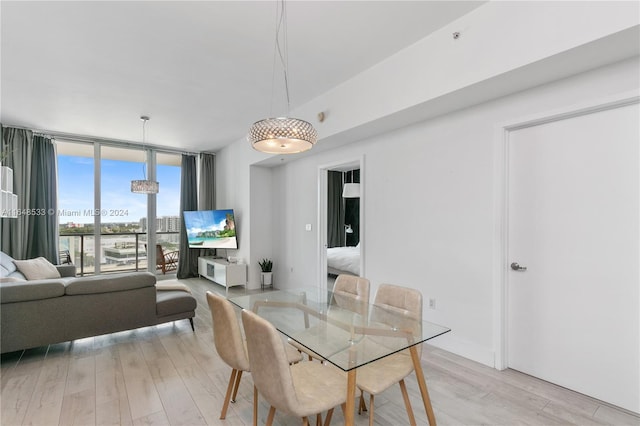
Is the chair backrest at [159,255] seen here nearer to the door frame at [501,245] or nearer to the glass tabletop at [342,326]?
the glass tabletop at [342,326]

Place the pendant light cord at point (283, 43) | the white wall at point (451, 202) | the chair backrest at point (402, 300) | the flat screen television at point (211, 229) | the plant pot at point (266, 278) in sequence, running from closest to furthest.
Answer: the chair backrest at point (402, 300)
the pendant light cord at point (283, 43)
the white wall at point (451, 202)
the plant pot at point (266, 278)
the flat screen television at point (211, 229)

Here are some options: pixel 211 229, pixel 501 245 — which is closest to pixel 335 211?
pixel 211 229

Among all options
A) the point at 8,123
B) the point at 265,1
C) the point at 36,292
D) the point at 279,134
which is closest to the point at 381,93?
the point at 265,1

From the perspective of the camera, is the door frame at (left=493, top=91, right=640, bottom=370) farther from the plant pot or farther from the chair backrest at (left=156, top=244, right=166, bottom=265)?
the chair backrest at (left=156, top=244, right=166, bottom=265)

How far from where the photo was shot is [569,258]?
7.70ft

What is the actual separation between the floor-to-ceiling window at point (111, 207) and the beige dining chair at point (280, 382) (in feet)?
19.2

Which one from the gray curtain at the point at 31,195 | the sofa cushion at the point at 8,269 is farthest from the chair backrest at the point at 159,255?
the sofa cushion at the point at 8,269

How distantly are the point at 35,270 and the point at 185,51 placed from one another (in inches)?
129

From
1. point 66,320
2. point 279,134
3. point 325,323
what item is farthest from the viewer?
point 66,320

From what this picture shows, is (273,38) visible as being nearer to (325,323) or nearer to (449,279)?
(325,323)

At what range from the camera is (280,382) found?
1.36 meters

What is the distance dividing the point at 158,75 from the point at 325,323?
10.0ft

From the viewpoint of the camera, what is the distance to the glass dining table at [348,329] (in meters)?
1.55

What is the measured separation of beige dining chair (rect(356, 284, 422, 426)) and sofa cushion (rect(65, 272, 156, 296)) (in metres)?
2.38
